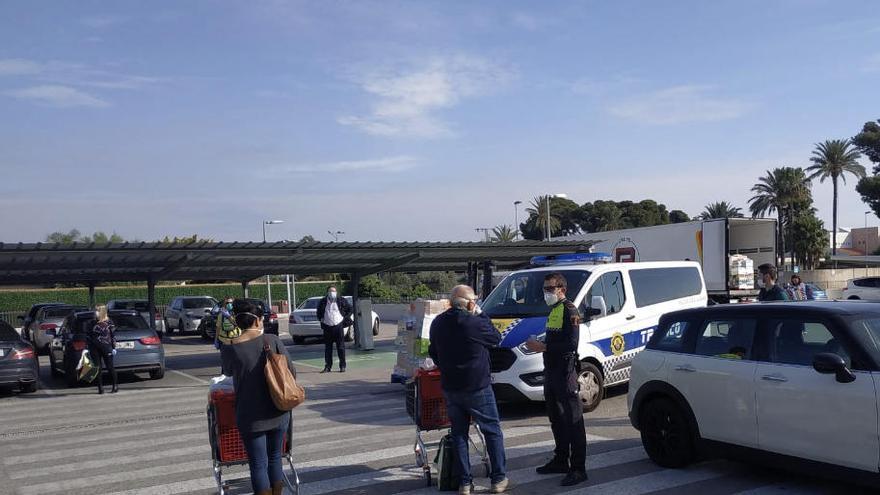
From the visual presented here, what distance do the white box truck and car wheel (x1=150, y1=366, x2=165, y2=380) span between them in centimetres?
1408

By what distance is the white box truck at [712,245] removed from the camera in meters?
22.4

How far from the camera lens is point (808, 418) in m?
5.95

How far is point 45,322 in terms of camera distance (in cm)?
2520

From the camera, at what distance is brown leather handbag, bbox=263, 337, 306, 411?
556cm

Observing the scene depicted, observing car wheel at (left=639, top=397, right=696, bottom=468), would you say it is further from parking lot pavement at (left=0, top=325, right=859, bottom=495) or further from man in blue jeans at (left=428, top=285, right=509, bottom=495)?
man in blue jeans at (left=428, top=285, right=509, bottom=495)

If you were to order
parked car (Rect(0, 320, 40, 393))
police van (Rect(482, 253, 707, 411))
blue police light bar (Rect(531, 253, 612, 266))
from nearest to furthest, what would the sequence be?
police van (Rect(482, 253, 707, 411)) → blue police light bar (Rect(531, 253, 612, 266)) → parked car (Rect(0, 320, 40, 393))

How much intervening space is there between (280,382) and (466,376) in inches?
61.7

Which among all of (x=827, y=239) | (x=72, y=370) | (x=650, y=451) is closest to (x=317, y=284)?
(x=72, y=370)

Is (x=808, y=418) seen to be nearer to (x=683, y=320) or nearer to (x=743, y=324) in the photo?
(x=743, y=324)

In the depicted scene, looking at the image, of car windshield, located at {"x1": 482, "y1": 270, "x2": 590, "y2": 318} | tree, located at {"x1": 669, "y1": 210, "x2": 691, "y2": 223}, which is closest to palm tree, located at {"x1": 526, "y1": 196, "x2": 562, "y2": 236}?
tree, located at {"x1": 669, "y1": 210, "x2": 691, "y2": 223}

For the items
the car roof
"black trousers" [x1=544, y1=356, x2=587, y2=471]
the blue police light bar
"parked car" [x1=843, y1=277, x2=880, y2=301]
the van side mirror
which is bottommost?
"parked car" [x1=843, y1=277, x2=880, y2=301]

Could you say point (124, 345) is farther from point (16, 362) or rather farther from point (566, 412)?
point (566, 412)

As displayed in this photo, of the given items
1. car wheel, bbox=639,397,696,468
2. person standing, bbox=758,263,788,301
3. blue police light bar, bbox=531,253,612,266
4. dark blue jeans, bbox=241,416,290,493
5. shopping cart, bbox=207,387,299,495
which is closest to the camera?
dark blue jeans, bbox=241,416,290,493

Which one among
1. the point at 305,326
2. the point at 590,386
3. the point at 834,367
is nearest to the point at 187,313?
the point at 305,326
